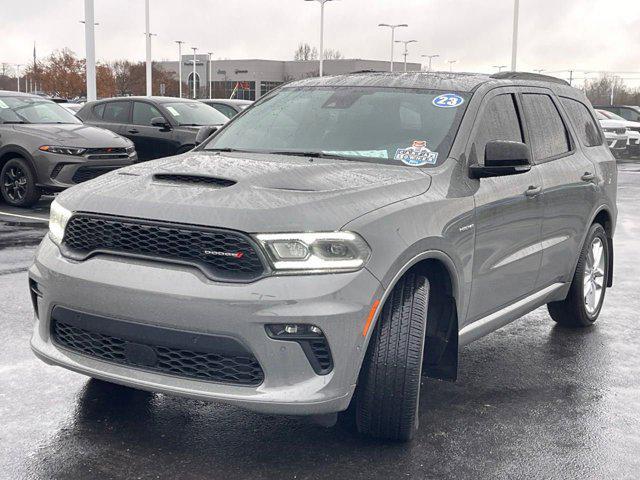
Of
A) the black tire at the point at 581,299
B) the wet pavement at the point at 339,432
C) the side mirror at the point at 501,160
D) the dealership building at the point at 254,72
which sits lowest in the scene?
the wet pavement at the point at 339,432

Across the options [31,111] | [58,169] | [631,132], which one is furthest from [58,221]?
[631,132]

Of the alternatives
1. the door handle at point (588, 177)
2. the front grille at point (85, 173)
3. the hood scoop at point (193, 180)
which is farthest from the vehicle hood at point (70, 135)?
the hood scoop at point (193, 180)

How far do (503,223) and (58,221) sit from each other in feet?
7.46

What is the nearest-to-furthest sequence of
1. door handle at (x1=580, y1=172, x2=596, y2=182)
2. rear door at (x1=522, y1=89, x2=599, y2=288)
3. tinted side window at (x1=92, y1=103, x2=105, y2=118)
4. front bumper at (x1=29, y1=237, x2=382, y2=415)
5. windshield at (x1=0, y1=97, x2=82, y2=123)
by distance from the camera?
1. front bumper at (x1=29, y1=237, x2=382, y2=415)
2. rear door at (x1=522, y1=89, x2=599, y2=288)
3. door handle at (x1=580, y1=172, x2=596, y2=182)
4. windshield at (x1=0, y1=97, x2=82, y2=123)
5. tinted side window at (x1=92, y1=103, x2=105, y2=118)

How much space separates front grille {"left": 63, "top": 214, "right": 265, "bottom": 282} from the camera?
3.37 m

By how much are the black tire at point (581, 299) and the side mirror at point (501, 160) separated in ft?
5.46

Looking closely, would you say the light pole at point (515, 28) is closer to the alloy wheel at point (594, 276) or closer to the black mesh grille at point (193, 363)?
the alloy wheel at point (594, 276)

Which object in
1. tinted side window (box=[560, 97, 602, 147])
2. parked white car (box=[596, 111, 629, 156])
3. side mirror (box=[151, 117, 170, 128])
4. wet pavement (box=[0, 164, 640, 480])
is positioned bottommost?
wet pavement (box=[0, 164, 640, 480])

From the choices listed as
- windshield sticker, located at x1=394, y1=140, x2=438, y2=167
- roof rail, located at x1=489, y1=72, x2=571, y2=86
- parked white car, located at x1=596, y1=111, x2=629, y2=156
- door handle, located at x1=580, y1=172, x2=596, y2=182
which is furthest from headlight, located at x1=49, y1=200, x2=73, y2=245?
parked white car, located at x1=596, y1=111, x2=629, y2=156

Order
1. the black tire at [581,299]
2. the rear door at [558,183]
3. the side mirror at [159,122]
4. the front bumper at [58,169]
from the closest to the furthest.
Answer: the rear door at [558,183]
the black tire at [581,299]
the front bumper at [58,169]
the side mirror at [159,122]

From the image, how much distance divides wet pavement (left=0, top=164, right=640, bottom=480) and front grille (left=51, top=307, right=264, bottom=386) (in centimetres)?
42

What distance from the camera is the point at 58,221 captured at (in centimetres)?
388

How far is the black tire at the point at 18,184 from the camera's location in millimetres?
12125

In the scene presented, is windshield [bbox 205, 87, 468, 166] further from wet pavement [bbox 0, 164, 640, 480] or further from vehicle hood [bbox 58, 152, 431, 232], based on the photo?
wet pavement [bbox 0, 164, 640, 480]
